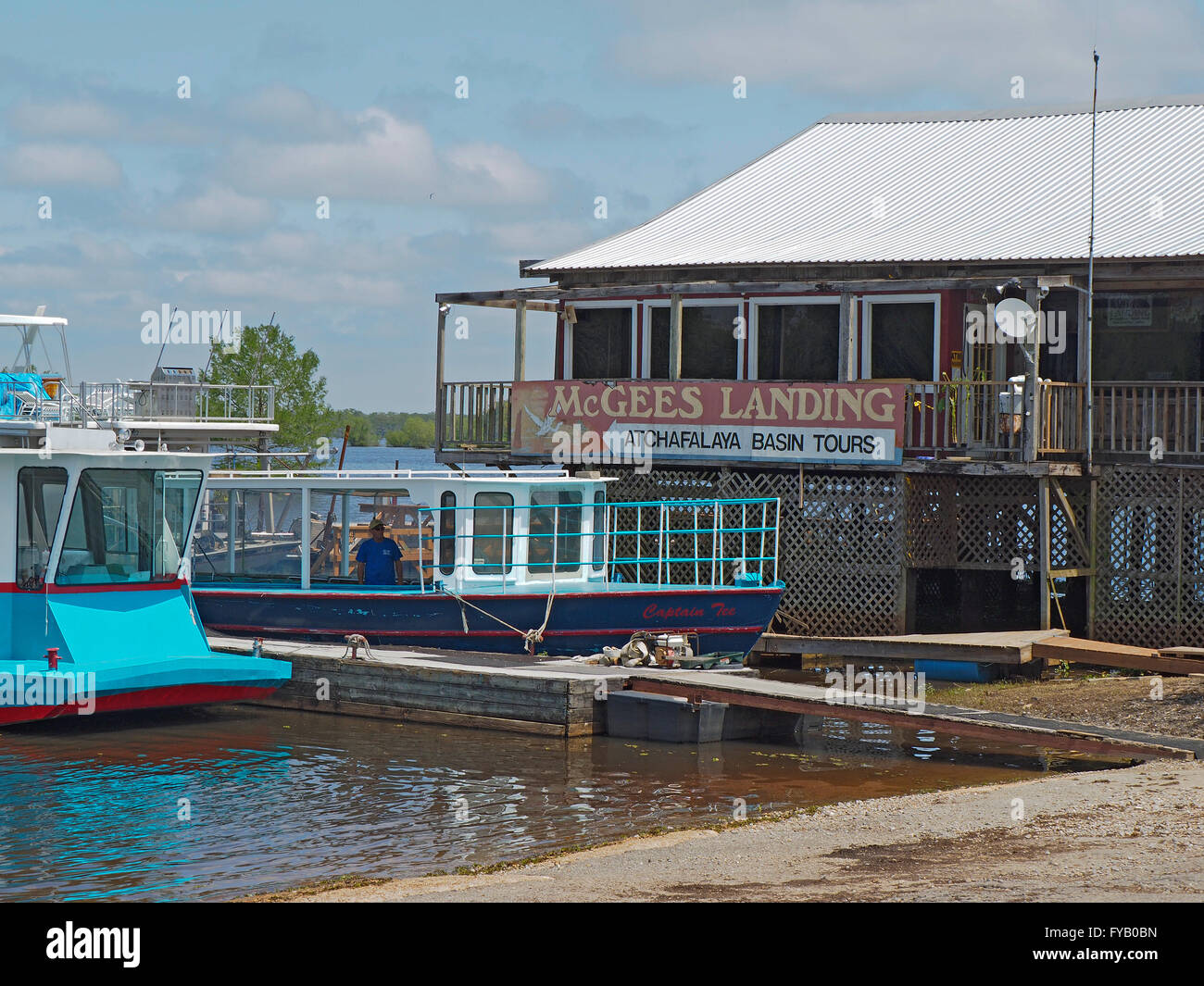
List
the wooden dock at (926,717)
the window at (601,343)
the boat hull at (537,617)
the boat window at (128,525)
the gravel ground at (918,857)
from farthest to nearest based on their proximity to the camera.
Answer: the window at (601,343) < the boat hull at (537,617) < the boat window at (128,525) < the wooden dock at (926,717) < the gravel ground at (918,857)

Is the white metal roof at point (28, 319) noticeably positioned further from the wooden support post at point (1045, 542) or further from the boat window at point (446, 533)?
the wooden support post at point (1045, 542)

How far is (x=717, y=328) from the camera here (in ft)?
86.4

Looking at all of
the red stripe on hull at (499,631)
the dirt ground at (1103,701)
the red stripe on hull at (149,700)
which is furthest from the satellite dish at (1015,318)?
Answer: the red stripe on hull at (149,700)

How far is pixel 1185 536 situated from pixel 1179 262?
3748 millimetres

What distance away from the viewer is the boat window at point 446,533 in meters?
19.8

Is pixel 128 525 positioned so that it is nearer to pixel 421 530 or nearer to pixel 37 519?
pixel 37 519

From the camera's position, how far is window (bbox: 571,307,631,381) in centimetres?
2706

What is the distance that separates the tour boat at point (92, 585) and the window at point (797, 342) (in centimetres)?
1088

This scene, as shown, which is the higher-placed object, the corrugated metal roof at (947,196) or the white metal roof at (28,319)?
the corrugated metal roof at (947,196)

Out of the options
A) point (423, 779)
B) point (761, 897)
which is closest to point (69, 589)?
point (423, 779)

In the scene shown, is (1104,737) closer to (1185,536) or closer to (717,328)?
(1185,536)

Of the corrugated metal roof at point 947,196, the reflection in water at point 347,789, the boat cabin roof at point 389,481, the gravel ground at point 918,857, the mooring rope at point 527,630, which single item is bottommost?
the reflection in water at point 347,789

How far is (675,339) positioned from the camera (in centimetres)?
2434

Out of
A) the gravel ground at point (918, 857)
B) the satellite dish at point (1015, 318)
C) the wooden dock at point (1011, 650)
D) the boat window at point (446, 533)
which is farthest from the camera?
the satellite dish at point (1015, 318)
